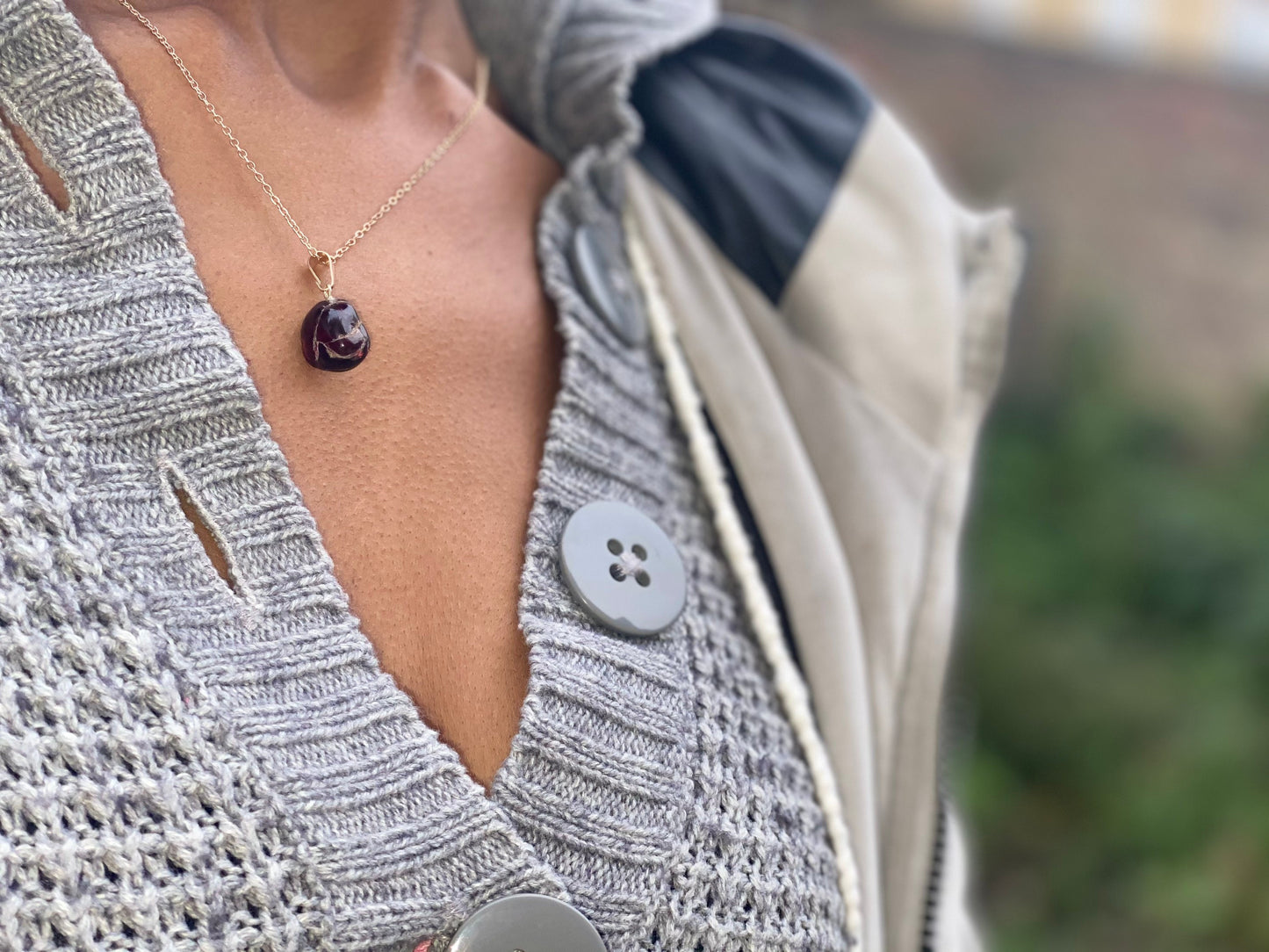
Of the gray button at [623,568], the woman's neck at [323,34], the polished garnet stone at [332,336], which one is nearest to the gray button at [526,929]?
the gray button at [623,568]

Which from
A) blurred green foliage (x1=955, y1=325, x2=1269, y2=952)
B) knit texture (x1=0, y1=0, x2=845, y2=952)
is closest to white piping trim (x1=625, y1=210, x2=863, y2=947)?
knit texture (x1=0, y1=0, x2=845, y2=952)

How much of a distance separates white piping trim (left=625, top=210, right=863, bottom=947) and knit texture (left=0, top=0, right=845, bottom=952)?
0.02 m

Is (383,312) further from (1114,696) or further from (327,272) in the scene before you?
(1114,696)

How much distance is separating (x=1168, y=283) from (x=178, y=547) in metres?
2.76

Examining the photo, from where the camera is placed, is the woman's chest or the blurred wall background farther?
the blurred wall background

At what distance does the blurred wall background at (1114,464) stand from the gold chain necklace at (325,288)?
3.09 feet

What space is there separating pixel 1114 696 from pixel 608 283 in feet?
5.23

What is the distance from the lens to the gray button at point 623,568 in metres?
0.59

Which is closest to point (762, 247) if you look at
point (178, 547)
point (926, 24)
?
point (178, 547)

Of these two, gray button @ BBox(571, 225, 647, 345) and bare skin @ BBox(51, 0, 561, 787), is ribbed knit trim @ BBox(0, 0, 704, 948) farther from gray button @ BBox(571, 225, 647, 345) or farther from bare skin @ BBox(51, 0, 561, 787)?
gray button @ BBox(571, 225, 647, 345)

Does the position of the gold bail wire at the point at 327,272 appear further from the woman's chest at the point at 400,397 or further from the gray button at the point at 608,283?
the gray button at the point at 608,283

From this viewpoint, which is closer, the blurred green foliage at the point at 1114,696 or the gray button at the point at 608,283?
the gray button at the point at 608,283

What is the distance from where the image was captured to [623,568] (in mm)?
605

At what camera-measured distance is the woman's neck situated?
24.4 inches
